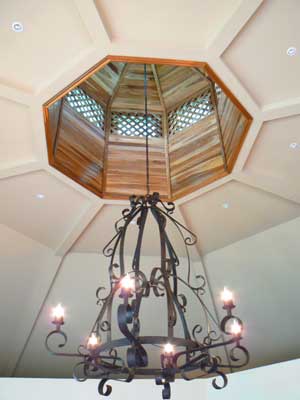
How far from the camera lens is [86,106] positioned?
481 centimetres

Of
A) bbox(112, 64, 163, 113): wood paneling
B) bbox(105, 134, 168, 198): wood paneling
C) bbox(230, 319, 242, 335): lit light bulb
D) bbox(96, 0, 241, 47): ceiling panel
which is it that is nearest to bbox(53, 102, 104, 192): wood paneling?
bbox(105, 134, 168, 198): wood paneling

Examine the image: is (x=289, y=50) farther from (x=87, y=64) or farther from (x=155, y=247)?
(x=155, y=247)

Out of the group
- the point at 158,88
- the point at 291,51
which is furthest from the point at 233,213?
the point at 291,51

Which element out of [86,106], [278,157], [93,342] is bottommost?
[93,342]

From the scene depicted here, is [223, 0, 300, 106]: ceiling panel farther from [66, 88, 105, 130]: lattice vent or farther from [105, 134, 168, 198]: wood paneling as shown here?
[66, 88, 105, 130]: lattice vent

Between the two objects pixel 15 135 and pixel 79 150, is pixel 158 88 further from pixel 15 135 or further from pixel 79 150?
pixel 15 135

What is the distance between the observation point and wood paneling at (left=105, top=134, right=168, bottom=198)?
196 inches

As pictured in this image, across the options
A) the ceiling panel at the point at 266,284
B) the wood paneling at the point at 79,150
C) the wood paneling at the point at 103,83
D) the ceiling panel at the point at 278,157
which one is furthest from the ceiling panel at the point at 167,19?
the ceiling panel at the point at 266,284

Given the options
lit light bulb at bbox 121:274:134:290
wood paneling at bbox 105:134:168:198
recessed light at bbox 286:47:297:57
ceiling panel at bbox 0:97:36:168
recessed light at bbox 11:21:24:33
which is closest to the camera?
lit light bulb at bbox 121:274:134:290

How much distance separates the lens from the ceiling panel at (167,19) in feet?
9.51

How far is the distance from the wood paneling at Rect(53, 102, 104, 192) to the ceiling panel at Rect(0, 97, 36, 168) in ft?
1.09

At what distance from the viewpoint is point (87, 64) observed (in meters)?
3.33

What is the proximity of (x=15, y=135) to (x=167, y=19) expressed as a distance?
185cm

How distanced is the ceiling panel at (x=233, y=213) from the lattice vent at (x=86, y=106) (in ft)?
5.03
